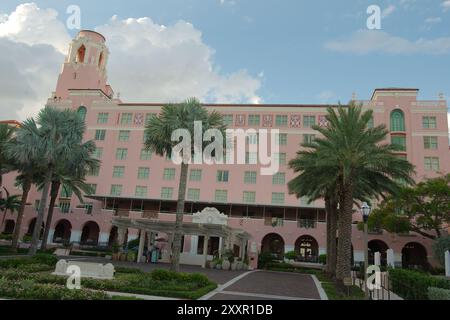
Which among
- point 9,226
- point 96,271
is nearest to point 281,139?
point 96,271

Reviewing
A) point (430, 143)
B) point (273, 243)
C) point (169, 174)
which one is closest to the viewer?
point (430, 143)

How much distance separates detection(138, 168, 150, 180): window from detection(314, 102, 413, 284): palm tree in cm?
3522

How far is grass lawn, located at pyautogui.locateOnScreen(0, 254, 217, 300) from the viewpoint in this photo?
14523 mm

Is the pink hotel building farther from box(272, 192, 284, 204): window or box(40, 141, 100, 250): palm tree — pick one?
box(40, 141, 100, 250): palm tree

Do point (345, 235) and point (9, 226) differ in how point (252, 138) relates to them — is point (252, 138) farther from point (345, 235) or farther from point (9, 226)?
point (9, 226)

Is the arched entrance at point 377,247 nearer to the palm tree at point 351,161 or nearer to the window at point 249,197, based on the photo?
the window at point 249,197

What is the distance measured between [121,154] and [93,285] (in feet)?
135

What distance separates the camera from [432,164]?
48.5 metres

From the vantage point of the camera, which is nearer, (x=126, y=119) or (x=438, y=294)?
(x=438, y=294)

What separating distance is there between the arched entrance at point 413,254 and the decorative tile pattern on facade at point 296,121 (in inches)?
800

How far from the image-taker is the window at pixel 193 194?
5274cm

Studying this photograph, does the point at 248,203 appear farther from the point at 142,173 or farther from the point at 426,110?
the point at 426,110

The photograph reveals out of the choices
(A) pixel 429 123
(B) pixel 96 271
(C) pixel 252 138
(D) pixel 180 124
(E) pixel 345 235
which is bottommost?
(B) pixel 96 271

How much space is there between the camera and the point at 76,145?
3416 cm
